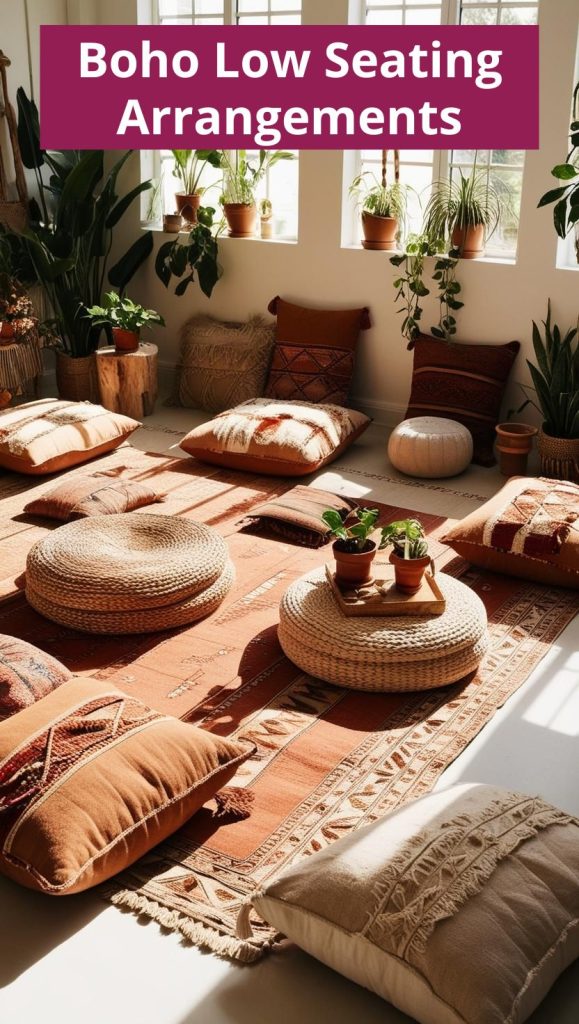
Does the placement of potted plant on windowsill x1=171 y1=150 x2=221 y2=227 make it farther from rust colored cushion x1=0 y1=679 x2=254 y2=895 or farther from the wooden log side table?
rust colored cushion x1=0 y1=679 x2=254 y2=895

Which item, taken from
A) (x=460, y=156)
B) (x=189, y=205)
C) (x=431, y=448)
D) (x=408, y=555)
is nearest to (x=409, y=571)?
(x=408, y=555)

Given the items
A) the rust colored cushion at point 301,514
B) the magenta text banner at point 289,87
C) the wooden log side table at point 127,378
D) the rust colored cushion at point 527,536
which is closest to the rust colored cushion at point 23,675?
the rust colored cushion at point 301,514

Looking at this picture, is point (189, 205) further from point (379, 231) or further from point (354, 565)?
point (354, 565)

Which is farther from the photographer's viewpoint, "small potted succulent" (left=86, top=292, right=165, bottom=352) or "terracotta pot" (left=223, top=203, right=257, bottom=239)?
"terracotta pot" (left=223, top=203, right=257, bottom=239)

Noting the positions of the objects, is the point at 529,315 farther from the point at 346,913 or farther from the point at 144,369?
the point at 346,913

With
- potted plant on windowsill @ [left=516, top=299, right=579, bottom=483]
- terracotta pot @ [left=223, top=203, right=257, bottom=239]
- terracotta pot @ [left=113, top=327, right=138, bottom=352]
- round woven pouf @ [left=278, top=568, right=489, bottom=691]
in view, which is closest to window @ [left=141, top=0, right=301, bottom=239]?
terracotta pot @ [left=223, top=203, right=257, bottom=239]

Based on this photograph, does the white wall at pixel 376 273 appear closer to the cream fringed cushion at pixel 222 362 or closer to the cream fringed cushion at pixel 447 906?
the cream fringed cushion at pixel 222 362

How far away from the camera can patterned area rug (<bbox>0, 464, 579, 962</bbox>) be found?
258 centimetres

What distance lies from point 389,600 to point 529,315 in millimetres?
2691

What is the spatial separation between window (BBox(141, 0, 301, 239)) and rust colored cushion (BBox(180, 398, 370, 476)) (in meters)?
1.55

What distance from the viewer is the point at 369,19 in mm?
5906

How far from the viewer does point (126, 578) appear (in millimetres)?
3701

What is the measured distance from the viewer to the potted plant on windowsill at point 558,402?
522cm

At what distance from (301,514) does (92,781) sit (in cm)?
226
